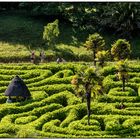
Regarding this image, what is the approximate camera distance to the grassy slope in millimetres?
63281

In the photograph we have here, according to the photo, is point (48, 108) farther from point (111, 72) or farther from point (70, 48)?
point (70, 48)

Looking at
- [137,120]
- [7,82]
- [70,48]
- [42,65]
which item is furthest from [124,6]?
[137,120]

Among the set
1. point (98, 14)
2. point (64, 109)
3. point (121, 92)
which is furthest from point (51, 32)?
point (64, 109)

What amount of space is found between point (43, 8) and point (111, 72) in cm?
1981

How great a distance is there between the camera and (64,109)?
47000mm

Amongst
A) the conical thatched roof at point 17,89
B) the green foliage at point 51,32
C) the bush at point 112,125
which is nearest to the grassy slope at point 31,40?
the green foliage at point 51,32

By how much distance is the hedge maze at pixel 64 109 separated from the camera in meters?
43.4

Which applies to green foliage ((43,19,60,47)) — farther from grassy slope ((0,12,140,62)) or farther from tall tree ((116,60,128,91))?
tall tree ((116,60,128,91))

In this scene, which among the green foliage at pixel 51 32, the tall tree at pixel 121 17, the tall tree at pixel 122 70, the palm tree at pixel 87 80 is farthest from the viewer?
the tall tree at pixel 121 17

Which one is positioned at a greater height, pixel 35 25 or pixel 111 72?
pixel 35 25

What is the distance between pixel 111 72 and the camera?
5425 centimetres

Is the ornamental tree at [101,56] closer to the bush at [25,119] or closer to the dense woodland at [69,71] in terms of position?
the dense woodland at [69,71]

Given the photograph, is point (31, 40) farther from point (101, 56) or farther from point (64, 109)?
point (64, 109)

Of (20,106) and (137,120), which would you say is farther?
(20,106)
